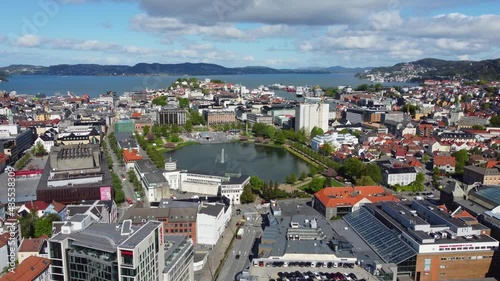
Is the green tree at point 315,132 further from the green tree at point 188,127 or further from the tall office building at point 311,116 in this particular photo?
the green tree at point 188,127

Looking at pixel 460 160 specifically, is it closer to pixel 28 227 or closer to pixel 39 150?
pixel 28 227

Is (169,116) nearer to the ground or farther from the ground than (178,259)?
farther from the ground

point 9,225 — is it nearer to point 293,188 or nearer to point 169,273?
point 169,273

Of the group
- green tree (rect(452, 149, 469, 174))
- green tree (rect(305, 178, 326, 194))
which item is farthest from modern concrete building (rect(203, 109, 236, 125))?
green tree (rect(305, 178, 326, 194))

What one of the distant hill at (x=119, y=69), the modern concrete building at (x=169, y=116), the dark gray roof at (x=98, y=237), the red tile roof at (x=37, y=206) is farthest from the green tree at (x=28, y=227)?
the distant hill at (x=119, y=69)

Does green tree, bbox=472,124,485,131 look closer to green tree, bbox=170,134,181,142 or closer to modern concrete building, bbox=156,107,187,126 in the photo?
green tree, bbox=170,134,181,142

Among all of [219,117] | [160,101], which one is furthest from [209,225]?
[160,101]

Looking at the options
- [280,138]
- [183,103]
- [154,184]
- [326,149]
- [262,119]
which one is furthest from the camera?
[183,103]
